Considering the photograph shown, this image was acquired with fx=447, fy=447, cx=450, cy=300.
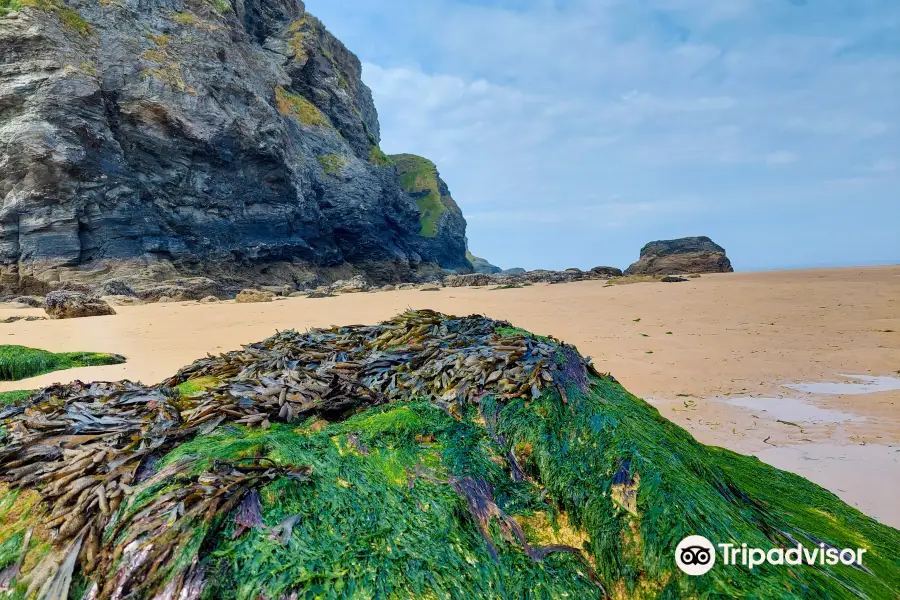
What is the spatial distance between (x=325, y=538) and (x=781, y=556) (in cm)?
161

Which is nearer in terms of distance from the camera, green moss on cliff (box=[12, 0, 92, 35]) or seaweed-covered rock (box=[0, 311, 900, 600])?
seaweed-covered rock (box=[0, 311, 900, 600])

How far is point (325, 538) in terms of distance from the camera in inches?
59.2

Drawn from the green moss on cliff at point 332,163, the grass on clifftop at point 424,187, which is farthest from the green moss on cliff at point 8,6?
the grass on clifftop at point 424,187

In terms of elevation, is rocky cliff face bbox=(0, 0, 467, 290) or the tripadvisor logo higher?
rocky cliff face bbox=(0, 0, 467, 290)

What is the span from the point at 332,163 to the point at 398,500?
35847 mm

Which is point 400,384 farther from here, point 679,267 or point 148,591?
point 679,267

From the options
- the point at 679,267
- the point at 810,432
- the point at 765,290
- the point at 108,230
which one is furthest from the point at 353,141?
the point at 810,432

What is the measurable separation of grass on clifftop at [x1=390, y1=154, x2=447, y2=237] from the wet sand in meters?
49.5

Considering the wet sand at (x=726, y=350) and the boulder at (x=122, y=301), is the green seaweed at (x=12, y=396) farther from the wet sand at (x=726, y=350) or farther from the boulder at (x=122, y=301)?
the boulder at (x=122, y=301)

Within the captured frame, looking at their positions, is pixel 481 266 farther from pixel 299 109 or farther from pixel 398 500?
pixel 398 500

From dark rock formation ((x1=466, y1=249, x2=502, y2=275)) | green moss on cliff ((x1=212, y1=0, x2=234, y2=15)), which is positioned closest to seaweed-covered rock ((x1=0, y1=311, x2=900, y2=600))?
green moss on cliff ((x1=212, y1=0, x2=234, y2=15))

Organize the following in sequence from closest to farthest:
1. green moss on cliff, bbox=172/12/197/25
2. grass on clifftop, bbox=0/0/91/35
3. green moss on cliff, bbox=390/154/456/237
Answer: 1. grass on clifftop, bbox=0/0/91/35
2. green moss on cliff, bbox=172/12/197/25
3. green moss on cliff, bbox=390/154/456/237

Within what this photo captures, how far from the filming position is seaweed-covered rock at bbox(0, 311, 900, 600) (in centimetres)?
142

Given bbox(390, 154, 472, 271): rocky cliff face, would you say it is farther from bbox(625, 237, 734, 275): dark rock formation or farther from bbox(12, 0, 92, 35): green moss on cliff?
bbox(12, 0, 92, 35): green moss on cliff
